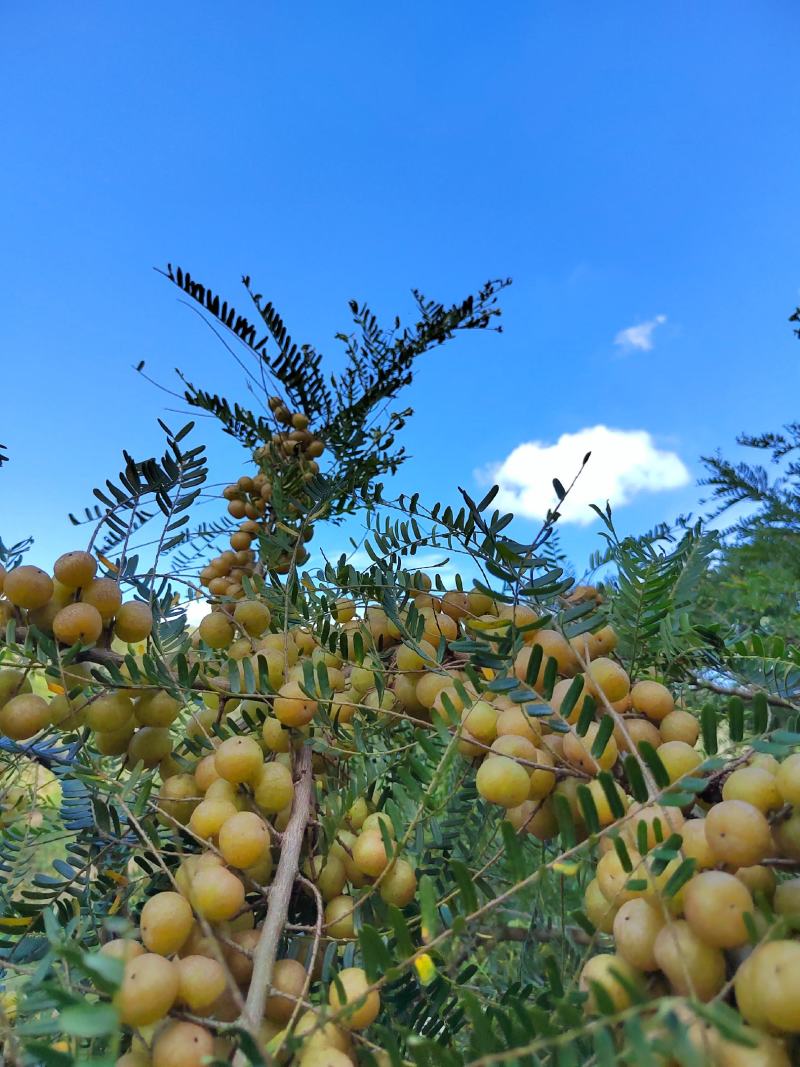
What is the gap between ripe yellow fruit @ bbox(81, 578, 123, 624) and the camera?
2.00 feet

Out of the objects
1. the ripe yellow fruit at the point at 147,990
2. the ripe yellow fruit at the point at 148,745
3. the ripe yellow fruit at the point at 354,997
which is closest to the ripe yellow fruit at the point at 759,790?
the ripe yellow fruit at the point at 354,997

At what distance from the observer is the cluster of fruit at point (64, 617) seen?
0.58 m

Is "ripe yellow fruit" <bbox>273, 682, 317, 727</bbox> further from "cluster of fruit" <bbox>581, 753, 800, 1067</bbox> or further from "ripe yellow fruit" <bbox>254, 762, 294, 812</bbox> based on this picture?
"cluster of fruit" <bbox>581, 753, 800, 1067</bbox>

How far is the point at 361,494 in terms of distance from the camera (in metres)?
0.77

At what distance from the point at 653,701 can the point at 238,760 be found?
0.30 meters

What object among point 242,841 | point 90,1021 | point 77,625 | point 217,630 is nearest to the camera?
point 90,1021

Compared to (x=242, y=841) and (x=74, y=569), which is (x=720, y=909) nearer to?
(x=242, y=841)

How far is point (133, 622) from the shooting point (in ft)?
2.03

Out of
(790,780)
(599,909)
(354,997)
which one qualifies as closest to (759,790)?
(790,780)

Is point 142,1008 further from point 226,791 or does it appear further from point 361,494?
point 361,494

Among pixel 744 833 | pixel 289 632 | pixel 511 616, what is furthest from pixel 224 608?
pixel 744 833

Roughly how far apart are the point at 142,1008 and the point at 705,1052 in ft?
0.90

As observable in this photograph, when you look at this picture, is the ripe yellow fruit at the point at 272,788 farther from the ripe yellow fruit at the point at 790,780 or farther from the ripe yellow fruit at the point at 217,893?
the ripe yellow fruit at the point at 790,780

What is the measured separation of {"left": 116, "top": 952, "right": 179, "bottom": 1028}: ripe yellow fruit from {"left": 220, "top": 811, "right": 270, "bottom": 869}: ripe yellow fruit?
8cm
